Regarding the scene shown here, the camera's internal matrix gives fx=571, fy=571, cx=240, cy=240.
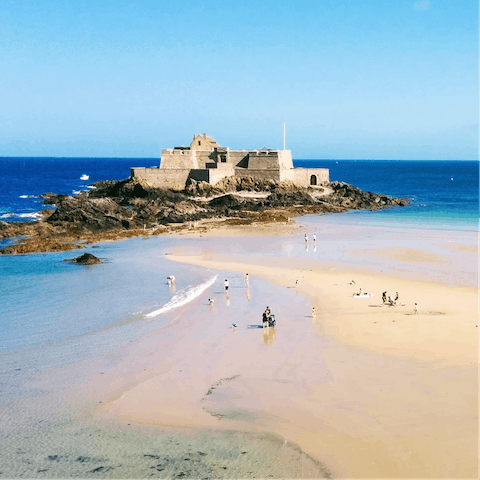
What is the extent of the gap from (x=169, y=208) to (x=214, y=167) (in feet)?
31.4

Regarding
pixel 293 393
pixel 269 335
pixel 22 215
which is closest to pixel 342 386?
pixel 293 393

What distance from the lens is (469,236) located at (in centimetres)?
3077

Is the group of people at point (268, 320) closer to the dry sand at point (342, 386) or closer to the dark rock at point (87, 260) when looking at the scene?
the dry sand at point (342, 386)

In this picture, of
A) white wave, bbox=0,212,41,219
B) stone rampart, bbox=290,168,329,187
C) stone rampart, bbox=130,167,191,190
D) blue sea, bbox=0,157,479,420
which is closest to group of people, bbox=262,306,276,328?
blue sea, bbox=0,157,479,420

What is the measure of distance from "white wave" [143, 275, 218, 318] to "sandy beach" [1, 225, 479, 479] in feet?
1.71

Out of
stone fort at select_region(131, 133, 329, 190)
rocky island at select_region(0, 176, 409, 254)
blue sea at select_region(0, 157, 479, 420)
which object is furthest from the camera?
stone fort at select_region(131, 133, 329, 190)

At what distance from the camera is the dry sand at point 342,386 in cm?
866

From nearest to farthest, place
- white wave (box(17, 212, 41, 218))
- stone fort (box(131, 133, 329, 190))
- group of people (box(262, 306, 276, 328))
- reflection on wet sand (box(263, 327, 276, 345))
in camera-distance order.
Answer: reflection on wet sand (box(263, 327, 276, 345)), group of people (box(262, 306, 276, 328)), white wave (box(17, 212, 41, 218)), stone fort (box(131, 133, 329, 190))

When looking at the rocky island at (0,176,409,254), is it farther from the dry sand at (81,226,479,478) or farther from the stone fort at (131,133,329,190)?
the dry sand at (81,226,479,478)

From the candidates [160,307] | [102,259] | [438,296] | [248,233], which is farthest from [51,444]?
[248,233]

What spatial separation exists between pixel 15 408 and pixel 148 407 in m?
2.41

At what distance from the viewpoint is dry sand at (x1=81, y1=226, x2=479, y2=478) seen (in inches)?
341

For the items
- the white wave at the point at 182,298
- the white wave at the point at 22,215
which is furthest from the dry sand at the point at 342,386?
the white wave at the point at 22,215

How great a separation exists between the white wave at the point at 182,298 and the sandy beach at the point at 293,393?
1.71 feet
